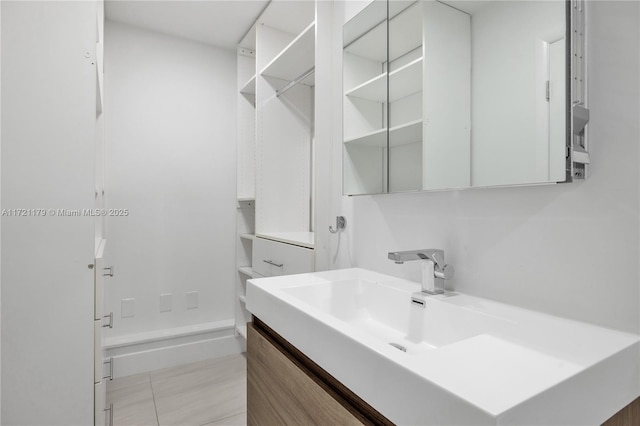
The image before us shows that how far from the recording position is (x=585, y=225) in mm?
739

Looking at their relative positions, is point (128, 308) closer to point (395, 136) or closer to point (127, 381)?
point (127, 381)

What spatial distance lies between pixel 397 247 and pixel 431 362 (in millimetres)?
733

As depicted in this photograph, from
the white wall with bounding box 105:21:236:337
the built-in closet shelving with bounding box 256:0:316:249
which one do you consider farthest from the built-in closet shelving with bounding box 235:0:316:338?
the white wall with bounding box 105:21:236:337

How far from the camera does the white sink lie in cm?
46

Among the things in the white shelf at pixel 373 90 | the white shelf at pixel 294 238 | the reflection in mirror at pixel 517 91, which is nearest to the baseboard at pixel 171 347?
the white shelf at pixel 294 238

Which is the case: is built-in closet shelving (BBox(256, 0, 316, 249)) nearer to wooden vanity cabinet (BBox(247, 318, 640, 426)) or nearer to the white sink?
wooden vanity cabinet (BBox(247, 318, 640, 426))

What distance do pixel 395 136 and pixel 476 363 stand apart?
2.76ft

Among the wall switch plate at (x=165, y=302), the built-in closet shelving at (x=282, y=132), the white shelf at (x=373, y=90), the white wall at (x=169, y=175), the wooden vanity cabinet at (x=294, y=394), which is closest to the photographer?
the wooden vanity cabinet at (x=294, y=394)

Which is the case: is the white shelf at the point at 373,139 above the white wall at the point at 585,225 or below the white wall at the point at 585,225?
above

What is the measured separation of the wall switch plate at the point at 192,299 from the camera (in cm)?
258

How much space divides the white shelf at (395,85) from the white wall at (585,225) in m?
0.39

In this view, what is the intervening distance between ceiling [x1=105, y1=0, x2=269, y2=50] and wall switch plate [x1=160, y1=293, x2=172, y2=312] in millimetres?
1864

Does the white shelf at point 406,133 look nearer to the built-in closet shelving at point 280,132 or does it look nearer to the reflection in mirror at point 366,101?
the reflection in mirror at point 366,101

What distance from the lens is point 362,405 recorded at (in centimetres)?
64
